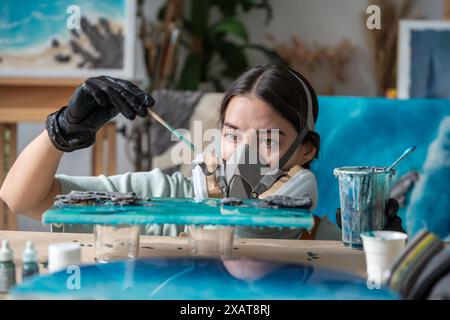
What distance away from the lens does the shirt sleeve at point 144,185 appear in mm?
1296

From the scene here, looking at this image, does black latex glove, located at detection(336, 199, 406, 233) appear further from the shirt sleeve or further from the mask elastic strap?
the shirt sleeve

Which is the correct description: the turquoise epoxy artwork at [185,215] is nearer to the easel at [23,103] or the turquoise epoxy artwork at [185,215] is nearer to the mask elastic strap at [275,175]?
the mask elastic strap at [275,175]

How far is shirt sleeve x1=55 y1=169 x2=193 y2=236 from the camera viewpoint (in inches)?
51.0

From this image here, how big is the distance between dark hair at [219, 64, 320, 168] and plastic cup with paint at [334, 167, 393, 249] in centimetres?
26

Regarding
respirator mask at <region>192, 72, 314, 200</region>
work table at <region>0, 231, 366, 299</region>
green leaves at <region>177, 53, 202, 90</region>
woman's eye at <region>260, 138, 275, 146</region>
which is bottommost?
work table at <region>0, 231, 366, 299</region>

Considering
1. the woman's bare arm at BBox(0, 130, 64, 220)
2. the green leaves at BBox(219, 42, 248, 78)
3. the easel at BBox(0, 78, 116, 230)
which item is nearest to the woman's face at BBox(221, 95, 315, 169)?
the woman's bare arm at BBox(0, 130, 64, 220)

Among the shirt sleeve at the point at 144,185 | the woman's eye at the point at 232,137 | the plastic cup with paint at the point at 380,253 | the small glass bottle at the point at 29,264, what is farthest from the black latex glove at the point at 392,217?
the small glass bottle at the point at 29,264

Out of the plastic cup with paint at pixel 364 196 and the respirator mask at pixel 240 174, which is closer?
the plastic cup with paint at pixel 364 196

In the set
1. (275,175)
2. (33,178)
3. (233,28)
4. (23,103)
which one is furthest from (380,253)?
(233,28)

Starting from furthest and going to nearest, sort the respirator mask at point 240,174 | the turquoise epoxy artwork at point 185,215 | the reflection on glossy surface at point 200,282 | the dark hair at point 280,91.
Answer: the dark hair at point 280,91 → the respirator mask at point 240,174 → the turquoise epoxy artwork at point 185,215 → the reflection on glossy surface at point 200,282

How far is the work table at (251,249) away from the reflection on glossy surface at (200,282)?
6 centimetres

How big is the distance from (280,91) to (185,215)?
0.46 m
